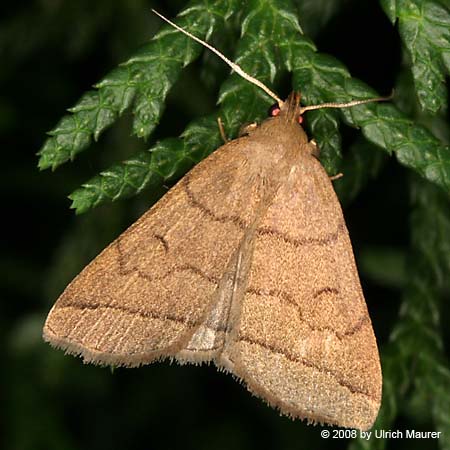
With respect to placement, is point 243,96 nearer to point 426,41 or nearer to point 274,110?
point 274,110

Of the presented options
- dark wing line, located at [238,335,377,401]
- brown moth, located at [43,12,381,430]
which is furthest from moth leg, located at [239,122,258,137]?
dark wing line, located at [238,335,377,401]

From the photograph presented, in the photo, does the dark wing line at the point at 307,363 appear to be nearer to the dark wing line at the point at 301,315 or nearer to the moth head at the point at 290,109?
the dark wing line at the point at 301,315

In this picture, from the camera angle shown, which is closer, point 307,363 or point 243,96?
point 307,363

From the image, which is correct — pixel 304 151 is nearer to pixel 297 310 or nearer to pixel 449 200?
pixel 297 310

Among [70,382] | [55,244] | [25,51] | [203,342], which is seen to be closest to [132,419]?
[70,382]

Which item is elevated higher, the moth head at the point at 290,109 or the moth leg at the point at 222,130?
the moth head at the point at 290,109

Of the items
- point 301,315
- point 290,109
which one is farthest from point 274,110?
point 301,315

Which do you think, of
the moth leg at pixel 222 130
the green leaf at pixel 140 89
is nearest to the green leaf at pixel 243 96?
the moth leg at pixel 222 130
